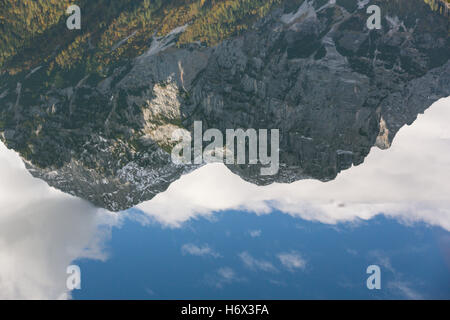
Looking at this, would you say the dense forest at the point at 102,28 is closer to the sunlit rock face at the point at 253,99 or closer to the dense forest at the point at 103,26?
the dense forest at the point at 103,26

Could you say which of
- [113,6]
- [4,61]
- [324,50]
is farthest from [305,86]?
[4,61]

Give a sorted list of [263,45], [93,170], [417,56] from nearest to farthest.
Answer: [417,56], [263,45], [93,170]

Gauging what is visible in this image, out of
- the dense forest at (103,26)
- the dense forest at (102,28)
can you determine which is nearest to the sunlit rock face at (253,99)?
the dense forest at (102,28)

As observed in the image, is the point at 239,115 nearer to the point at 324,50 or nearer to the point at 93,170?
the point at 324,50

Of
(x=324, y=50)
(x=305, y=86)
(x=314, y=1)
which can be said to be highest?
(x=314, y=1)

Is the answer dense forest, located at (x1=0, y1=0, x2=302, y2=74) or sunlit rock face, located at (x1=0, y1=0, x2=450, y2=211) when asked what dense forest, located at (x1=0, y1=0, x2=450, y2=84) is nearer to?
dense forest, located at (x1=0, y1=0, x2=302, y2=74)

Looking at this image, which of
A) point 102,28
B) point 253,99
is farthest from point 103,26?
point 253,99

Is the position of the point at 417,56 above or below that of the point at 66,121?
above

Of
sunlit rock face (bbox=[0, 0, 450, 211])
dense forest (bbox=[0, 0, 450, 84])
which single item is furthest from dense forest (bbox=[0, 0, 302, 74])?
sunlit rock face (bbox=[0, 0, 450, 211])

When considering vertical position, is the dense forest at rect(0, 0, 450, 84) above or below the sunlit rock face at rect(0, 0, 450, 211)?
above
